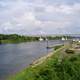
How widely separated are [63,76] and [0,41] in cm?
15590

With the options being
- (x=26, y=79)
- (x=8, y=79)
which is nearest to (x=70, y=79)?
(x=26, y=79)

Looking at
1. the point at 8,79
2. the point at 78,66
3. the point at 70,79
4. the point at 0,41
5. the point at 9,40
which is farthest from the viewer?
the point at 9,40

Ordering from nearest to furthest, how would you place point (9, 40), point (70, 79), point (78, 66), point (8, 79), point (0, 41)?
point (70, 79), point (78, 66), point (8, 79), point (0, 41), point (9, 40)

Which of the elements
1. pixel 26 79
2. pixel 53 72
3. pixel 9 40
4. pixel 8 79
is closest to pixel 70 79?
pixel 53 72

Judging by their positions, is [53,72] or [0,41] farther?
[0,41]

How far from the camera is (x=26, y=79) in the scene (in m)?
29.5

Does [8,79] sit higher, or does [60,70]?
[60,70]

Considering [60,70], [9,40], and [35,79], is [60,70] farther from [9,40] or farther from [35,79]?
[9,40]

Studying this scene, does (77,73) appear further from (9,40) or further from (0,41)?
A: (9,40)

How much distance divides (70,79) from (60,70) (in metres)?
3.77

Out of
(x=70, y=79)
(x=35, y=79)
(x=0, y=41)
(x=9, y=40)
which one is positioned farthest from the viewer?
(x=9, y=40)

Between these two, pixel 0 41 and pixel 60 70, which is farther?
pixel 0 41

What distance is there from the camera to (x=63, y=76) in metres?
26.7

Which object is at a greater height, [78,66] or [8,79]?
[78,66]
